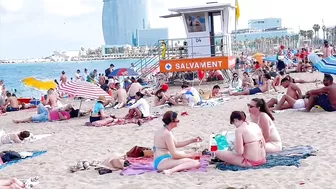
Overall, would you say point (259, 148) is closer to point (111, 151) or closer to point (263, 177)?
point (263, 177)

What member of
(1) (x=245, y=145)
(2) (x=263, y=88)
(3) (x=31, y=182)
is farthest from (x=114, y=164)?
(2) (x=263, y=88)

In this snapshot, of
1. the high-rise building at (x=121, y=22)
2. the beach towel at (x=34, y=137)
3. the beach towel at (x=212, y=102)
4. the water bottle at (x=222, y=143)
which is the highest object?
the high-rise building at (x=121, y=22)

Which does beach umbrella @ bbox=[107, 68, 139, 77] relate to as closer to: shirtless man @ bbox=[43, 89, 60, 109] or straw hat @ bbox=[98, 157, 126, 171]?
shirtless man @ bbox=[43, 89, 60, 109]

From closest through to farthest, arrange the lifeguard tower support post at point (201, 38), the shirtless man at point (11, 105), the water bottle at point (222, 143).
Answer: the water bottle at point (222, 143)
the shirtless man at point (11, 105)
the lifeguard tower support post at point (201, 38)

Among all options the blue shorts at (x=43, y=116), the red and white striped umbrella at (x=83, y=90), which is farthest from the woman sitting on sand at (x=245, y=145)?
the blue shorts at (x=43, y=116)

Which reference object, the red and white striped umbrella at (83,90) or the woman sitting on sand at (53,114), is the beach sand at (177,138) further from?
the red and white striped umbrella at (83,90)

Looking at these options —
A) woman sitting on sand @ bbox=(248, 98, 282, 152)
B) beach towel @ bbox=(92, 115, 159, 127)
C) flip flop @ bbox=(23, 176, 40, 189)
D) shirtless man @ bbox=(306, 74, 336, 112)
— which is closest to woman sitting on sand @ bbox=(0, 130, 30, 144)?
beach towel @ bbox=(92, 115, 159, 127)

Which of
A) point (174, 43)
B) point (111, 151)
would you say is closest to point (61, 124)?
point (111, 151)

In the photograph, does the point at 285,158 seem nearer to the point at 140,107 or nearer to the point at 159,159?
the point at 159,159

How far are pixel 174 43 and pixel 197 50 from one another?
3.48 feet

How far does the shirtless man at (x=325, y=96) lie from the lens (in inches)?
383

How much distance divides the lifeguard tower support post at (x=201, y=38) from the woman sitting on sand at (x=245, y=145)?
13.4 metres

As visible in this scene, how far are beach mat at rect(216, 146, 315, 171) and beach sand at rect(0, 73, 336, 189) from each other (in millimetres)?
122

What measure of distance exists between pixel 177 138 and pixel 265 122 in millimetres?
2764
